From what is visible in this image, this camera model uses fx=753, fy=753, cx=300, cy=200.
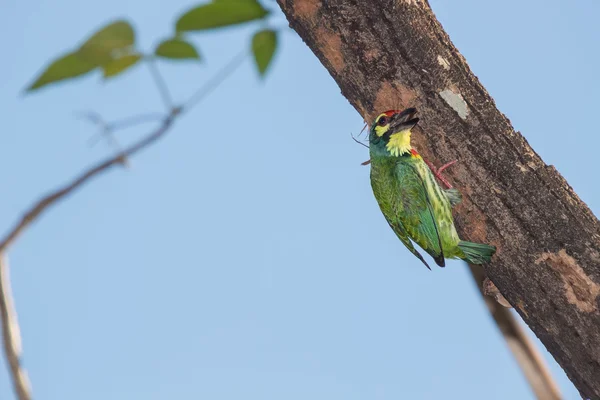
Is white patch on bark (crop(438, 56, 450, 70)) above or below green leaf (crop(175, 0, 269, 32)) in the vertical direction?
below

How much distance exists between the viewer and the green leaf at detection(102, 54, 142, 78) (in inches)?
108

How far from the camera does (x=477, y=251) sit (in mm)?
3863

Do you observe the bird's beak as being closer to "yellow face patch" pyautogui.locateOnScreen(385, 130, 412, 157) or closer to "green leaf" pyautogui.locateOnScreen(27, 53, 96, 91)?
"yellow face patch" pyautogui.locateOnScreen(385, 130, 412, 157)

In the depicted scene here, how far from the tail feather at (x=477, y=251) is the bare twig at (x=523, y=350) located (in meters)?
0.40

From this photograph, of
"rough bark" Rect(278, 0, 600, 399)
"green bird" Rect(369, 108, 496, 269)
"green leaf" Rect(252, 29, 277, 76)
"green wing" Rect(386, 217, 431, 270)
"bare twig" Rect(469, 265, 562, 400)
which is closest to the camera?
"green leaf" Rect(252, 29, 277, 76)

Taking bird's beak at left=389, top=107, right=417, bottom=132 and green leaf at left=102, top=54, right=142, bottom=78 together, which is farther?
bird's beak at left=389, top=107, right=417, bottom=132

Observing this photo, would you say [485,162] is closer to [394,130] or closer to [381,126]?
[394,130]

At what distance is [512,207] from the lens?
368 cm

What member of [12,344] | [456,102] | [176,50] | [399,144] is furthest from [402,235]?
[12,344]

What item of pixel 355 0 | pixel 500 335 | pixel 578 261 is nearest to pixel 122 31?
pixel 355 0

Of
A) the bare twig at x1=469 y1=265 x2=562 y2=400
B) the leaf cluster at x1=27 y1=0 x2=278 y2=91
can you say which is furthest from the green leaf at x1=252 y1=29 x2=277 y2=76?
the bare twig at x1=469 y1=265 x2=562 y2=400

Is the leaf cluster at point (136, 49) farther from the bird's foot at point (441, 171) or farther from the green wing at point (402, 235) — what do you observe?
the green wing at point (402, 235)

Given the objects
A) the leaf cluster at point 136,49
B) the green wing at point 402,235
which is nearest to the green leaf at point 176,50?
the leaf cluster at point 136,49

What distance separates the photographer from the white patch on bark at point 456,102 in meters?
3.72
